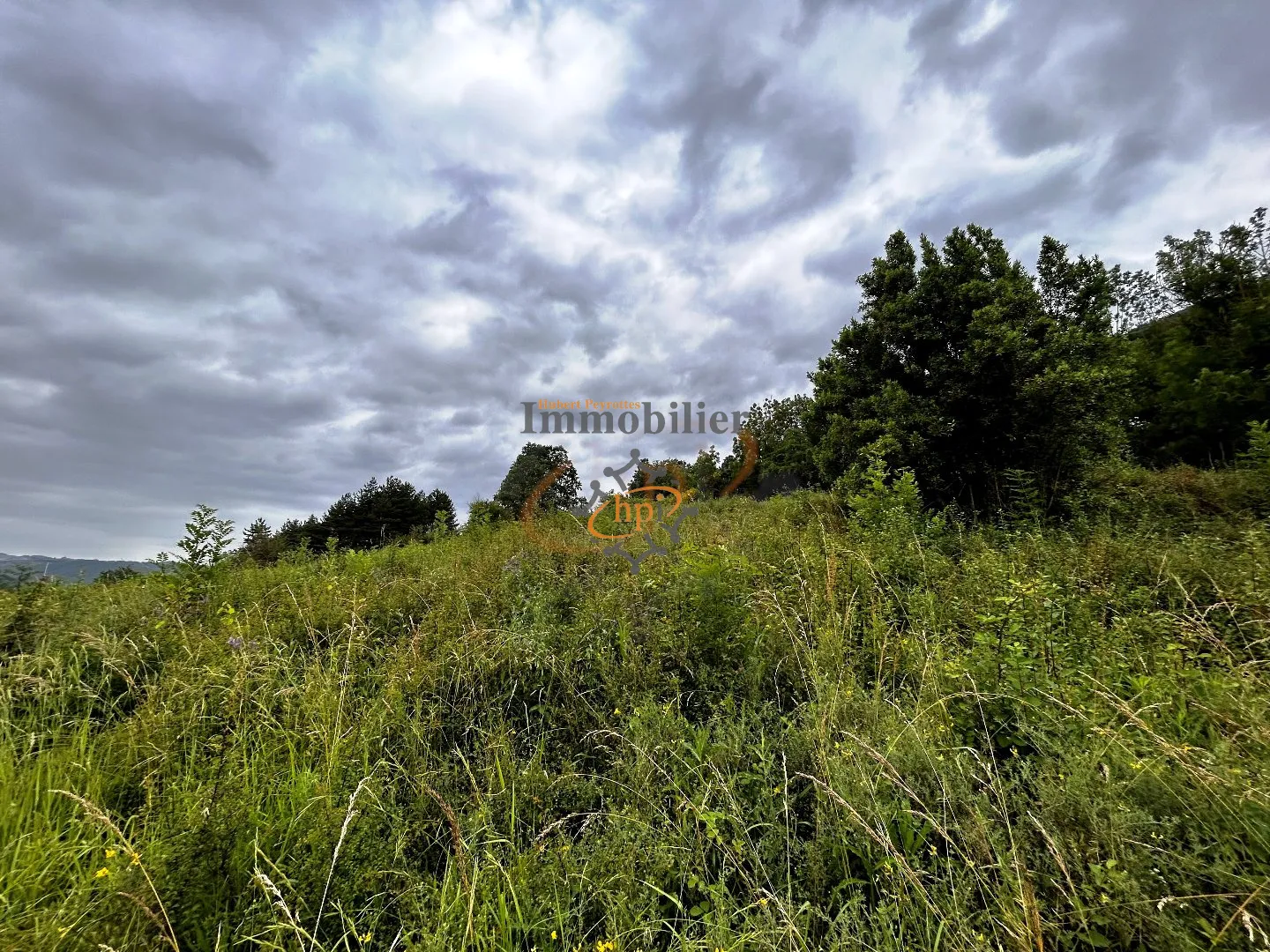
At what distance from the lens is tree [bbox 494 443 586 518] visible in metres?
13.2

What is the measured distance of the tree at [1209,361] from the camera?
10.5m

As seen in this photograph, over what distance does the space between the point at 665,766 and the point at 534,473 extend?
1409 centimetres

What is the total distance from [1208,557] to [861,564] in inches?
119

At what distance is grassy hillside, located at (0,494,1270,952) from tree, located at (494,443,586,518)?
8835 millimetres

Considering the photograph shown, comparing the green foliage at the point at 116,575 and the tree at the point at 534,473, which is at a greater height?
the tree at the point at 534,473

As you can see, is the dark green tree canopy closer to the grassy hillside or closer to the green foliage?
the green foliage

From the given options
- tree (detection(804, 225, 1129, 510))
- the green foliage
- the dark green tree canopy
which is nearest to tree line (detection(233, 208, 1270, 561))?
tree (detection(804, 225, 1129, 510))

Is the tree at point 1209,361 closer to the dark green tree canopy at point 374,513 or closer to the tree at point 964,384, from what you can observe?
the tree at point 964,384

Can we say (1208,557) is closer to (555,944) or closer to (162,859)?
(555,944)

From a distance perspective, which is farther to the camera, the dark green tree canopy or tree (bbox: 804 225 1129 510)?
the dark green tree canopy

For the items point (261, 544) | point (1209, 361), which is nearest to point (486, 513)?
point (261, 544)

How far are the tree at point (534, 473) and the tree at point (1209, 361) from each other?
13971 millimetres

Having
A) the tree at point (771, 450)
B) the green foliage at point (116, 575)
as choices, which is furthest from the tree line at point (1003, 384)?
the tree at point (771, 450)

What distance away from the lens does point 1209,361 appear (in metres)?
11.7
